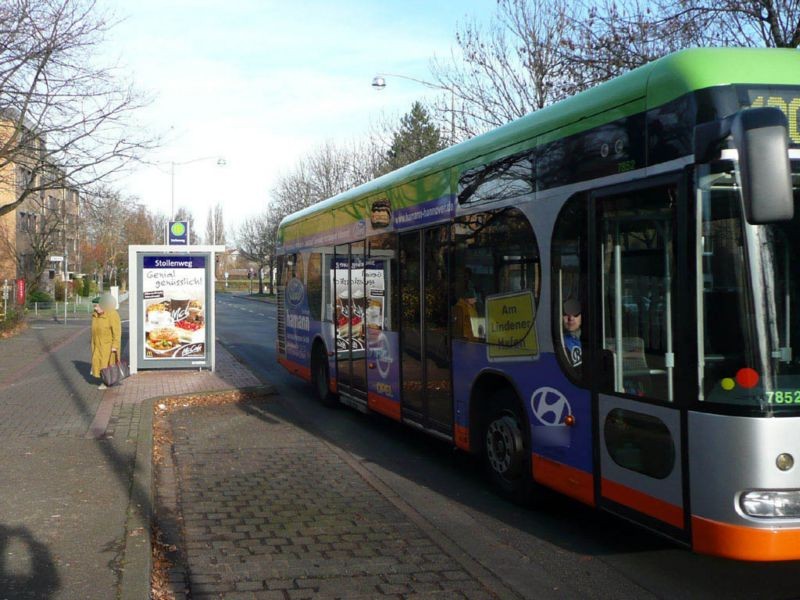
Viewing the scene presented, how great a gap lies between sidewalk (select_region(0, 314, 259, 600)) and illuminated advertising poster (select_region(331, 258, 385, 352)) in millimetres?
2772

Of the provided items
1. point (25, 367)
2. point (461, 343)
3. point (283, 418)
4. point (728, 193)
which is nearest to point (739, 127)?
point (728, 193)

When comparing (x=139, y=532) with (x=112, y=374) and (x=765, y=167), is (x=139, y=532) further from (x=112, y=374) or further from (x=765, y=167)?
(x=112, y=374)

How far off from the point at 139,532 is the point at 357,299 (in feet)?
17.1

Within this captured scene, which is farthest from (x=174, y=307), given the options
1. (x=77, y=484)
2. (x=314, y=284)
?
(x=77, y=484)

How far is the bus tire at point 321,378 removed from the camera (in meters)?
12.8

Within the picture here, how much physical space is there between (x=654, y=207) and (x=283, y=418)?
812 cm

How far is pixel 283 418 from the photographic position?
12.2 m

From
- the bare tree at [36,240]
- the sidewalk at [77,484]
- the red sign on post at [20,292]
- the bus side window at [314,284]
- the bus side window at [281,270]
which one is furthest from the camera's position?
the bare tree at [36,240]

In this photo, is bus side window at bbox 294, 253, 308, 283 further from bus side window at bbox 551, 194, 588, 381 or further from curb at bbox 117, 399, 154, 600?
bus side window at bbox 551, 194, 588, 381

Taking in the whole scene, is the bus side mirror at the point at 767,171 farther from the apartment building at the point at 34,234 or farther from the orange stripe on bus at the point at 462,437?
the apartment building at the point at 34,234

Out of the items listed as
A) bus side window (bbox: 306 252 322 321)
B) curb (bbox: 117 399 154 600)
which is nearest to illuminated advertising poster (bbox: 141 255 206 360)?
bus side window (bbox: 306 252 322 321)

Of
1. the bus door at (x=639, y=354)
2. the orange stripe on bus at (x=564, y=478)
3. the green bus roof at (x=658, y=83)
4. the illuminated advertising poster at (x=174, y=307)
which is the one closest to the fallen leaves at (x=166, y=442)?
the orange stripe on bus at (x=564, y=478)

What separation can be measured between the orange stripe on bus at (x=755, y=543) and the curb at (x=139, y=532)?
10.3ft

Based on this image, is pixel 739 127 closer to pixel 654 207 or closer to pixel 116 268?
pixel 654 207
